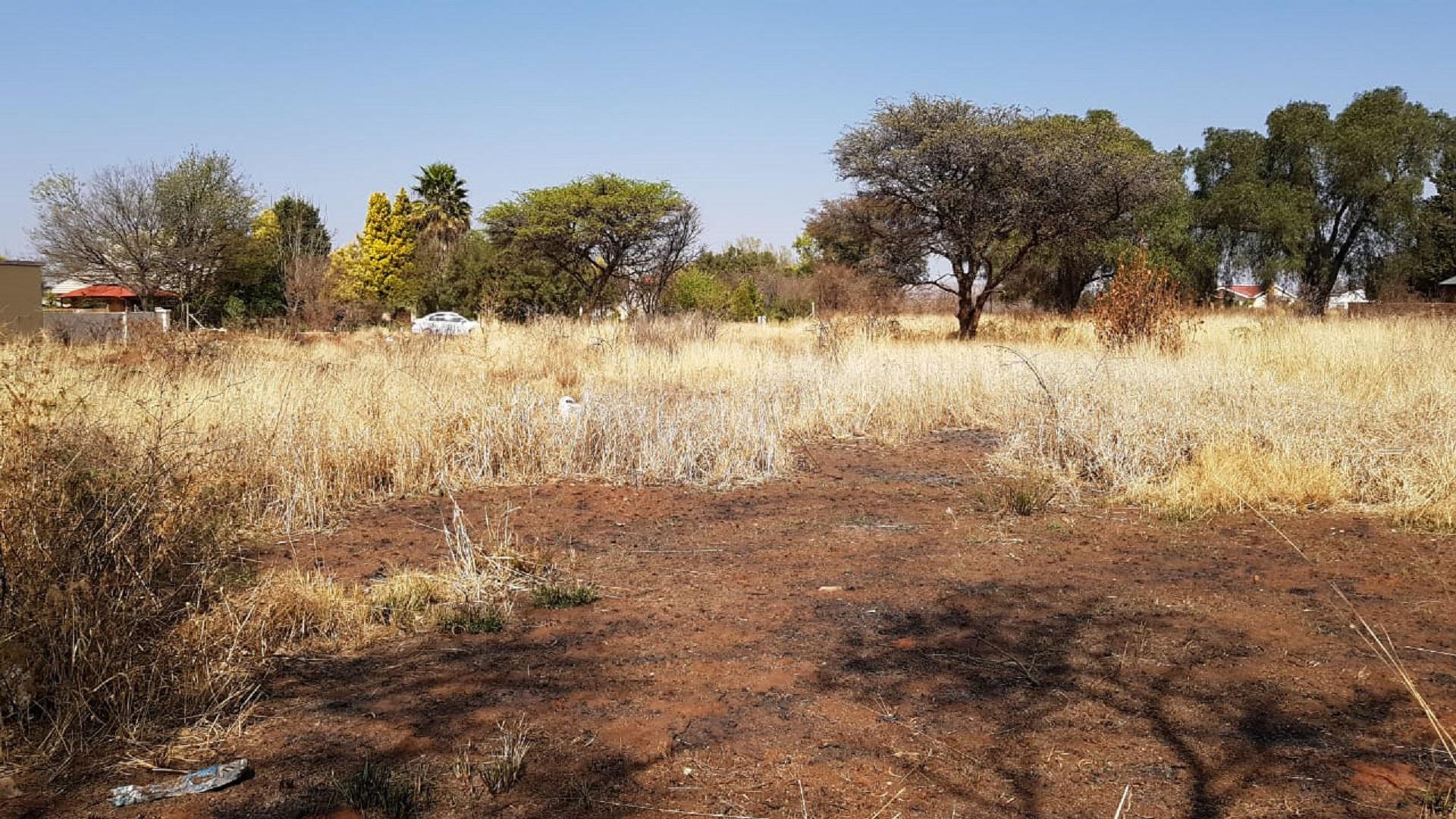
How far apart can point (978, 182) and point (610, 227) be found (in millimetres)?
9445

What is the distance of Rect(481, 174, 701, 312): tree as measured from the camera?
24.0 m

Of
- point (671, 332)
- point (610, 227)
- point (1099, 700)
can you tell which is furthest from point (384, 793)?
point (610, 227)

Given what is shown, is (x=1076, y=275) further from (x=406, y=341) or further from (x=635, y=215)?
(x=406, y=341)

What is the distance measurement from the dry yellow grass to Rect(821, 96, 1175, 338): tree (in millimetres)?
8691

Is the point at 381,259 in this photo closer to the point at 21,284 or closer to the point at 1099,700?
the point at 21,284

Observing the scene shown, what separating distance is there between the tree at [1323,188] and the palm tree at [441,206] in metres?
32.6

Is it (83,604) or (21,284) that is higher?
(21,284)

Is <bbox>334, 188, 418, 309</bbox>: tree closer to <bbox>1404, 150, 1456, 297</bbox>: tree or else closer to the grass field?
the grass field

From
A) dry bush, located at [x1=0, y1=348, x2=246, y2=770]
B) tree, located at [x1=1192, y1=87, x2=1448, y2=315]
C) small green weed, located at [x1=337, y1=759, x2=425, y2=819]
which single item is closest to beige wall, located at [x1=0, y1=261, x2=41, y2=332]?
dry bush, located at [x1=0, y1=348, x2=246, y2=770]

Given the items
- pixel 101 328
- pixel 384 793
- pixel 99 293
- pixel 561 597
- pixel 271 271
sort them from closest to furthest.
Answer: pixel 384 793
pixel 561 597
pixel 101 328
pixel 271 271
pixel 99 293

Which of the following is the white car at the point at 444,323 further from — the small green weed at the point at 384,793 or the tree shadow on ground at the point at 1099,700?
the small green weed at the point at 384,793

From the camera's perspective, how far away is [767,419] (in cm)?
859

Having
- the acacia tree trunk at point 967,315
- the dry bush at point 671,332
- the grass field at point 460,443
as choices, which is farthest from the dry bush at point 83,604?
the acacia tree trunk at point 967,315

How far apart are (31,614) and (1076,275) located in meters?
31.6
